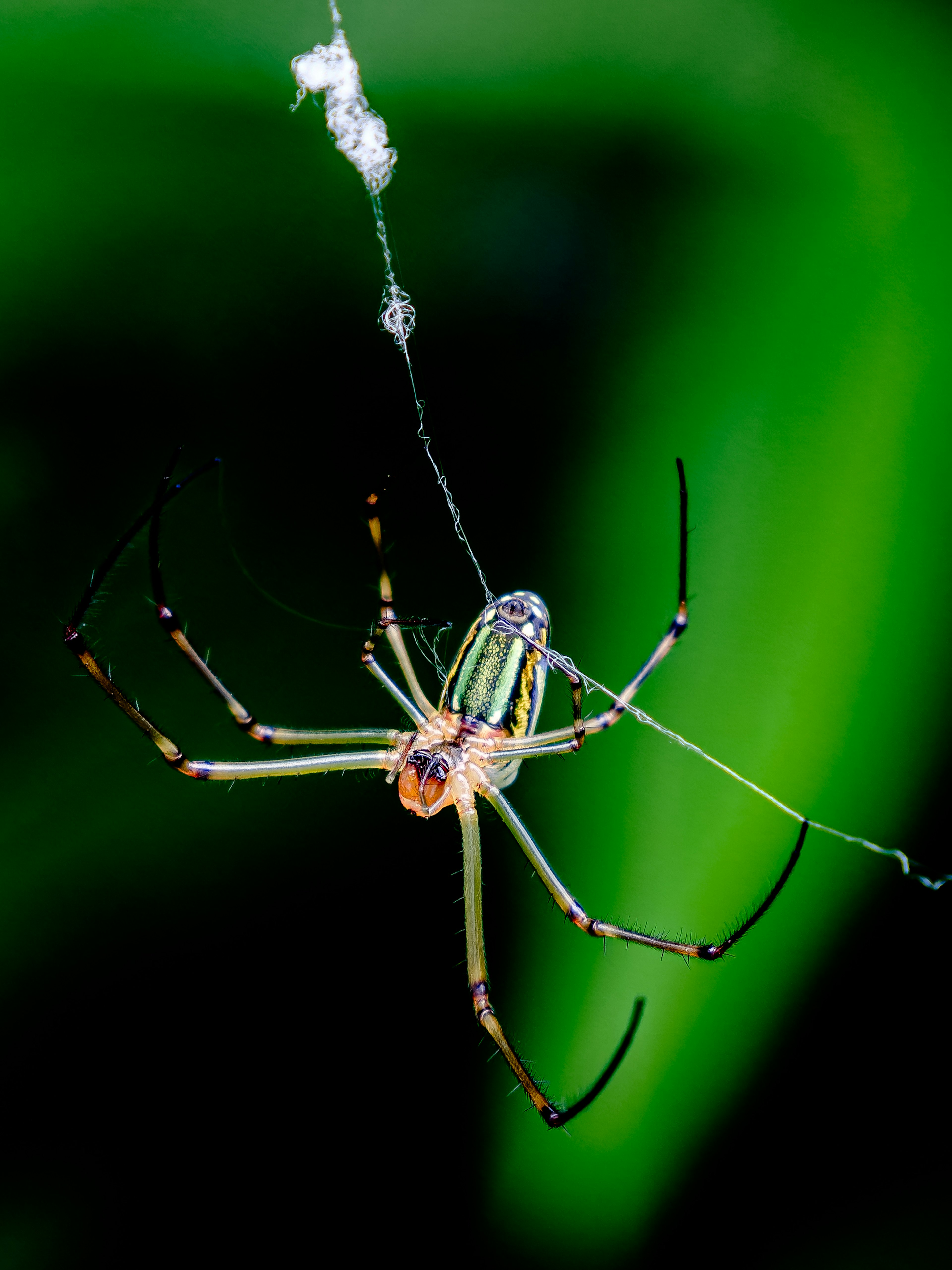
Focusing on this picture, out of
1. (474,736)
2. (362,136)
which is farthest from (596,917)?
(362,136)

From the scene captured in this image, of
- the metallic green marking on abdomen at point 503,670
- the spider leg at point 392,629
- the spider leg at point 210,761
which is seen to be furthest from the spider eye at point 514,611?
the spider leg at point 210,761

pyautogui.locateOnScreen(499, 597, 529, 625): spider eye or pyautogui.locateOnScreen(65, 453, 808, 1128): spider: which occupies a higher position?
pyautogui.locateOnScreen(499, 597, 529, 625): spider eye

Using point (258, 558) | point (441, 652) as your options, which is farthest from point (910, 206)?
point (258, 558)

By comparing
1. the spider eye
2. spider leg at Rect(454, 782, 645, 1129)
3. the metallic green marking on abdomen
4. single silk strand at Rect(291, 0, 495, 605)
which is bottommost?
spider leg at Rect(454, 782, 645, 1129)

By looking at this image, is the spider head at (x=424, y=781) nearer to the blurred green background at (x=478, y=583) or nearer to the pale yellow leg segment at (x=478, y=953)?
the pale yellow leg segment at (x=478, y=953)

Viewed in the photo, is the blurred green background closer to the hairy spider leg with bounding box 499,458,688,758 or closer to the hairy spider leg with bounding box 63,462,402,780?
the hairy spider leg with bounding box 499,458,688,758

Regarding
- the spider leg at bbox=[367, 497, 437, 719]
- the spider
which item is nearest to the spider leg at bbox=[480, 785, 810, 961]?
the spider

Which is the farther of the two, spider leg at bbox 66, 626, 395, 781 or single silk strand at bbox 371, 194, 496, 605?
single silk strand at bbox 371, 194, 496, 605
